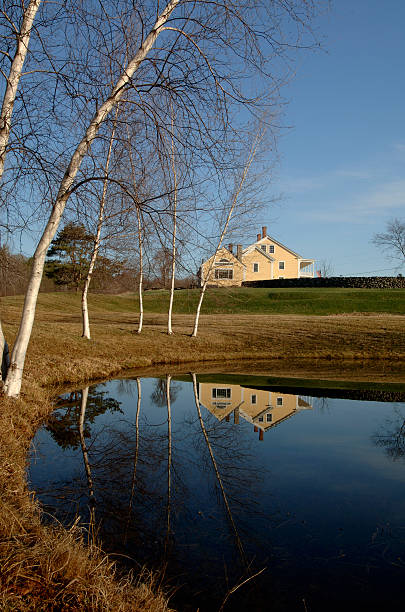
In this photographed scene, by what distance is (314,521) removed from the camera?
541 centimetres

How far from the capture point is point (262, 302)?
42312 millimetres

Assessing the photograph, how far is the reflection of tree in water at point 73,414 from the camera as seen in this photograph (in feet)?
29.5

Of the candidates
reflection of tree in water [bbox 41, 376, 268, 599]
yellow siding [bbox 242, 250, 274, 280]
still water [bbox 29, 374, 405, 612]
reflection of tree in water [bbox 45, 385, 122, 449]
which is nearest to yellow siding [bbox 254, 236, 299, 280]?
yellow siding [bbox 242, 250, 274, 280]

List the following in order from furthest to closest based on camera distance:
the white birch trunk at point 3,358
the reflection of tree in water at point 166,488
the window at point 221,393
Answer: the window at point 221,393, the white birch trunk at point 3,358, the reflection of tree in water at point 166,488

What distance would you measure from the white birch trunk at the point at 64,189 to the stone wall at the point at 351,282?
45.5m

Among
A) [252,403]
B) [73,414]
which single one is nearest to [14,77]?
[73,414]

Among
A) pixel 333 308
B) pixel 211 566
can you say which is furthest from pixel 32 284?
pixel 333 308

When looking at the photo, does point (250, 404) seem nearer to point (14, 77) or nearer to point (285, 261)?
point (14, 77)

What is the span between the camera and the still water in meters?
4.18

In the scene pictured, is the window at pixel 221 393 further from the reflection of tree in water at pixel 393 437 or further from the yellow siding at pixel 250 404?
the reflection of tree in water at pixel 393 437

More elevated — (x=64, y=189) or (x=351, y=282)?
(x=351, y=282)

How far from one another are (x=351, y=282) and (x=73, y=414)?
4571 centimetres

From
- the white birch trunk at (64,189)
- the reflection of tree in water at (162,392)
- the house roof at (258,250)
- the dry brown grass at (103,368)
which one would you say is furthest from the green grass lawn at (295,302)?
the white birch trunk at (64,189)

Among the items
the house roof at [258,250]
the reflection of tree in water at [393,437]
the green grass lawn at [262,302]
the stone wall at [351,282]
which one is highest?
the house roof at [258,250]
